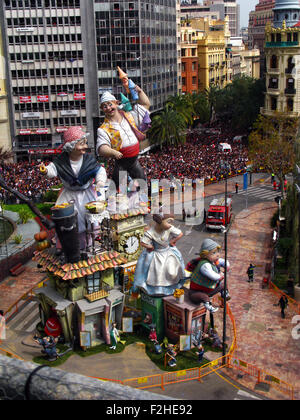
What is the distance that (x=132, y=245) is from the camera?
27688 millimetres

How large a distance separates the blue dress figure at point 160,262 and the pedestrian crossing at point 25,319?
618 centimetres

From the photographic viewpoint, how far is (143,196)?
28.2 meters

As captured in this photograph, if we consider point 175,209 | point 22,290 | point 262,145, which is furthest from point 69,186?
point 262,145

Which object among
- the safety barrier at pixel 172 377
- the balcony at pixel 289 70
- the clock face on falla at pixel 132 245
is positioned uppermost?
the balcony at pixel 289 70

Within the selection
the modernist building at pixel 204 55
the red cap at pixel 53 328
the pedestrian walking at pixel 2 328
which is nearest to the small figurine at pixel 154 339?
the red cap at pixel 53 328

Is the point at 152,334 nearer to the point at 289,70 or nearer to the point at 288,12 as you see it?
the point at 289,70

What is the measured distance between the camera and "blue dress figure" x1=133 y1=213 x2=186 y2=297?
73.6 ft

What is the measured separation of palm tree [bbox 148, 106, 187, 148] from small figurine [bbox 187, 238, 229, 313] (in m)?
47.9

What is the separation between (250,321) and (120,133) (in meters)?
11.2

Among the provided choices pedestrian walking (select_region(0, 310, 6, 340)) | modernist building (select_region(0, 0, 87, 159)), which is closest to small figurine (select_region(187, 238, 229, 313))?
pedestrian walking (select_region(0, 310, 6, 340))

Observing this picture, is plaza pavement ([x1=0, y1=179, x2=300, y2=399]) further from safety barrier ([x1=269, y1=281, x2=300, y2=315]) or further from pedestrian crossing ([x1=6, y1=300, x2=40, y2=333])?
pedestrian crossing ([x1=6, y1=300, x2=40, y2=333])

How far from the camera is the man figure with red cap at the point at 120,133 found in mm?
24969

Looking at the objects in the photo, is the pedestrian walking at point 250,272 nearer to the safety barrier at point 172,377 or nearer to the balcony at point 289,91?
the safety barrier at point 172,377

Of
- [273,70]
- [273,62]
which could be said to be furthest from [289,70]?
[273,62]
